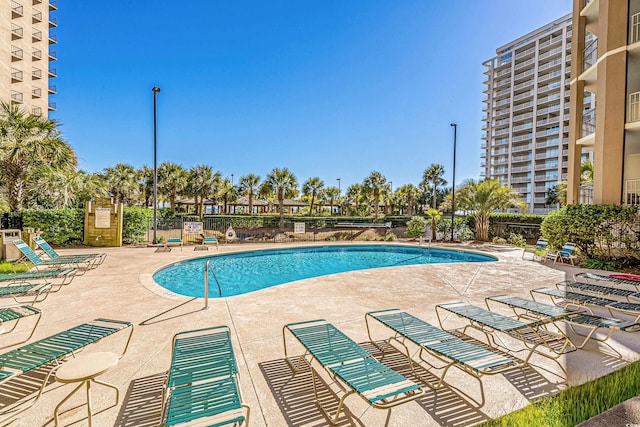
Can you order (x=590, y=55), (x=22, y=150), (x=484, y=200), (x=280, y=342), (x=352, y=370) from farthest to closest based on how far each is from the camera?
(x=484, y=200)
(x=590, y=55)
(x=22, y=150)
(x=280, y=342)
(x=352, y=370)

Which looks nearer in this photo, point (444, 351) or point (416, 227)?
point (444, 351)

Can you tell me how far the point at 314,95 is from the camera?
83.0 ft

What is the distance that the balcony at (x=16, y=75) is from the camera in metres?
31.7

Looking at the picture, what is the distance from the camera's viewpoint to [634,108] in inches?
430

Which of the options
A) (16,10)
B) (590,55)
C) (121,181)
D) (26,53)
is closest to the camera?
(590,55)

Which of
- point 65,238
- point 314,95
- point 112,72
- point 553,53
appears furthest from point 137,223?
point 553,53

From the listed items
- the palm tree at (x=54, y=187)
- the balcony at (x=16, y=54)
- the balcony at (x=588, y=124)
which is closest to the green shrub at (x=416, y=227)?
the balcony at (x=588, y=124)

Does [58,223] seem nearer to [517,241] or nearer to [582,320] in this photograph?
[582,320]

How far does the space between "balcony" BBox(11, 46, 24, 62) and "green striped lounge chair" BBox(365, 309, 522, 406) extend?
1849 inches

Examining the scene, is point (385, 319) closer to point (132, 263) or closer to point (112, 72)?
point (132, 263)

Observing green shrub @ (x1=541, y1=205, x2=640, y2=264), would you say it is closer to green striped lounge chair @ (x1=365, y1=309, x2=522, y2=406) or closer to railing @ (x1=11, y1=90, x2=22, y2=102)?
green striped lounge chair @ (x1=365, y1=309, x2=522, y2=406)

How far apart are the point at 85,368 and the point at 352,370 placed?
7.61ft

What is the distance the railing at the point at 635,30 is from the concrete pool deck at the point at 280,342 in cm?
915

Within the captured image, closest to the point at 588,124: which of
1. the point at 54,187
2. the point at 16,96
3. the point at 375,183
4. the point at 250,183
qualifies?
the point at 375,183
